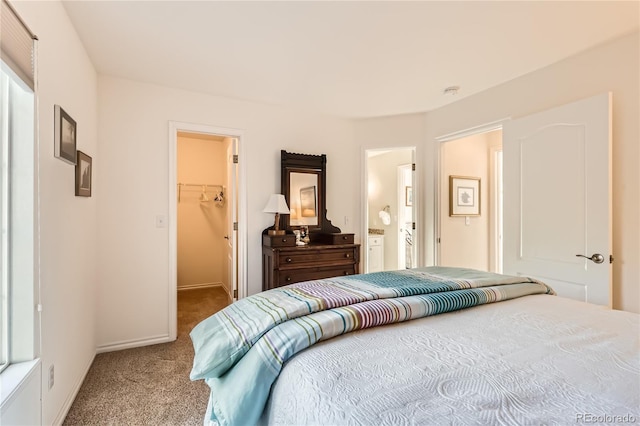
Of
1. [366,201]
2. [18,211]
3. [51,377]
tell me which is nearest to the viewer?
[18,211]

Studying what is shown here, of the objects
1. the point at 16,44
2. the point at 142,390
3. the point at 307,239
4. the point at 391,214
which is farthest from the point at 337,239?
the point at 16,44

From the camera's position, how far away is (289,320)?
45.4 inches

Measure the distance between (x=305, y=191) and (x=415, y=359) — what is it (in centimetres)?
279

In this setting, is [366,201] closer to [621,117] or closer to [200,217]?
[621,117]

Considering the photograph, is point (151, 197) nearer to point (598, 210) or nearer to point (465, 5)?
point (465, 5)

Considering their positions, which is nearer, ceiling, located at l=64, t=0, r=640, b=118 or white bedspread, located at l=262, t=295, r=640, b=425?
white bedspread, located at l=262, t=295, r=640, b=425

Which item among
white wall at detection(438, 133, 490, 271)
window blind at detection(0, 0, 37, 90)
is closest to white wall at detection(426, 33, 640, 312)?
white wall at detection(438, 133, 490, 271)

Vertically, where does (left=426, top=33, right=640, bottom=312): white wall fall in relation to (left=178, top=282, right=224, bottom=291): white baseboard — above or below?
above

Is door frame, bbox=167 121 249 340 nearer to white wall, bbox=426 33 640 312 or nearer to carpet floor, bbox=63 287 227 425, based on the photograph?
carpet floor, bbox=63 287 227 425

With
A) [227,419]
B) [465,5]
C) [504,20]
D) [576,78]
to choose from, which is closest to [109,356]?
[227,419]

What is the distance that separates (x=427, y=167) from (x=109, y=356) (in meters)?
3.63

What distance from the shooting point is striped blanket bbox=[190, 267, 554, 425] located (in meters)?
0.98

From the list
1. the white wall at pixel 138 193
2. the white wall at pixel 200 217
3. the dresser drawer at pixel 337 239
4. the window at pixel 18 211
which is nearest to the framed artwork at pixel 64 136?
the window at pixel 18 211

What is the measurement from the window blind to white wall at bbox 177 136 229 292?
3.37 m
